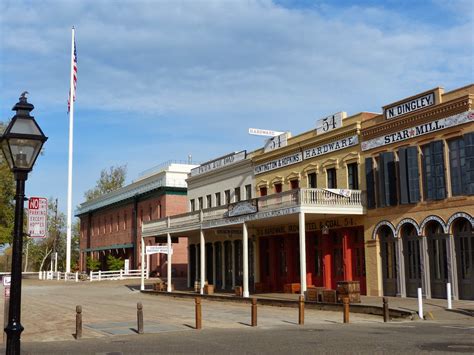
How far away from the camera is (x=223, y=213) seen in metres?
32.2

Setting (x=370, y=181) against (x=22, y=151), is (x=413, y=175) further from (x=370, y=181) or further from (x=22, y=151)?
(x=22, y=151)

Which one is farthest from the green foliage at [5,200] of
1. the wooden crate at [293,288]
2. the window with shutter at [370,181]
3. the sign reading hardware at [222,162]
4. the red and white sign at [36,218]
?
the red and white sign at [36,218]

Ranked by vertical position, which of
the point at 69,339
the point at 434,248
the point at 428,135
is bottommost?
the point at 69,339

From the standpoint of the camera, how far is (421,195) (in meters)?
24.0

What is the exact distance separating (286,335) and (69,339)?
17.2ft

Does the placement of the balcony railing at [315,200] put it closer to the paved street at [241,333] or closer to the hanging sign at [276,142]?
the hanging sign at [276,142]

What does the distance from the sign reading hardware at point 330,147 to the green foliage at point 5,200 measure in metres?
28.6

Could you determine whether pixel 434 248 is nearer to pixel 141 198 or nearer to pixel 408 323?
pixel 408 323

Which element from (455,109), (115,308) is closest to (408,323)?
(455,109)

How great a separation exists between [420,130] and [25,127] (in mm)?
19264

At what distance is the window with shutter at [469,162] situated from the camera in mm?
21766

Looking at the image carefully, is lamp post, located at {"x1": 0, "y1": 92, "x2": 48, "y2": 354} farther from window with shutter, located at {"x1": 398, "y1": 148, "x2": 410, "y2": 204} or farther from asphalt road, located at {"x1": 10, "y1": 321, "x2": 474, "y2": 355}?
window with shutter, located at {"x1": 398, "y1": 148, "x2": 410, "y2": 204}

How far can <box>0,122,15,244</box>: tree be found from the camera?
50.6 metres

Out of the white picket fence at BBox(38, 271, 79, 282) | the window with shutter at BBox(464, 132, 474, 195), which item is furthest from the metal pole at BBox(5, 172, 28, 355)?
the white picket fence at BBox(38, 271, 79, 282)
